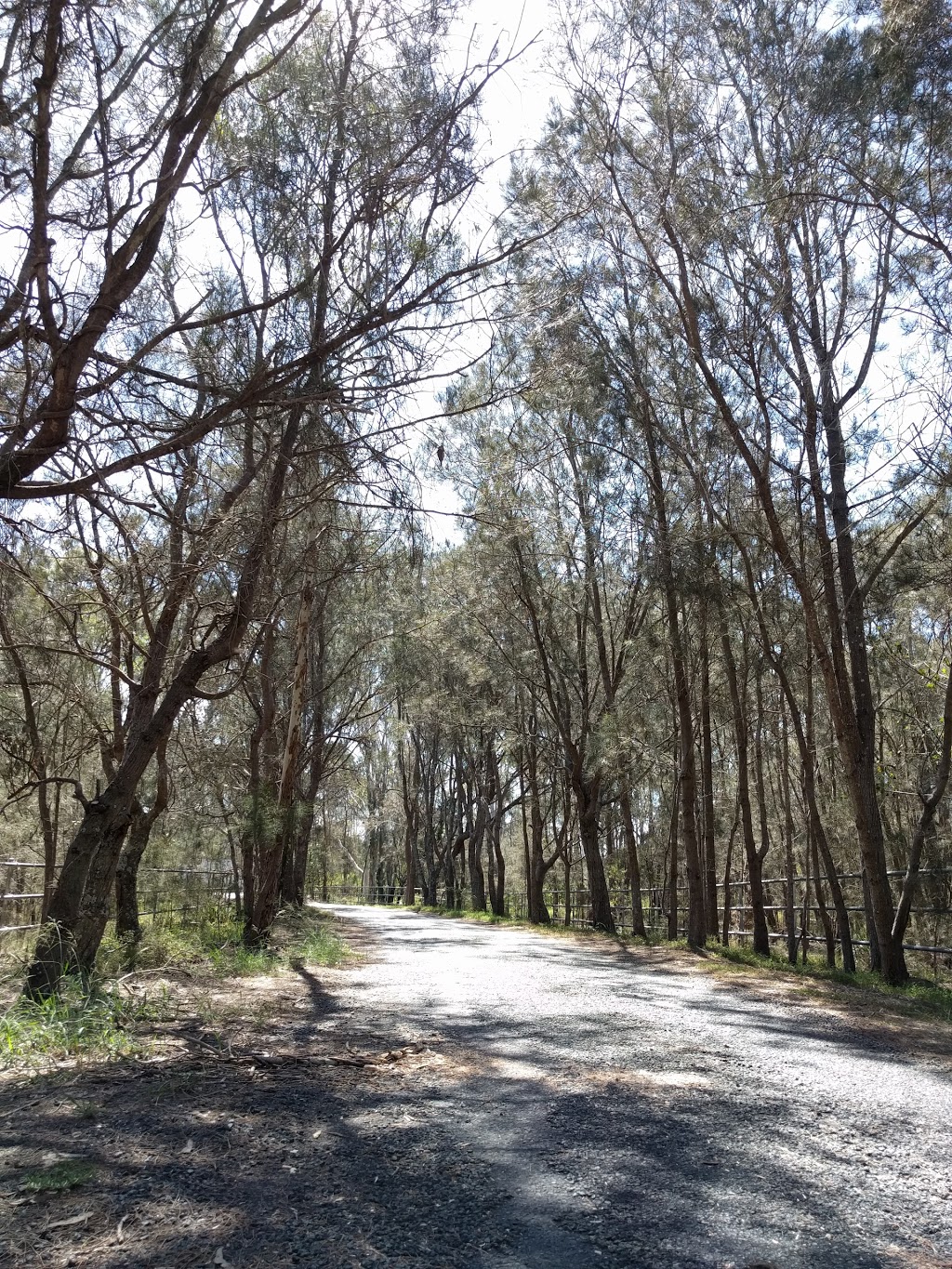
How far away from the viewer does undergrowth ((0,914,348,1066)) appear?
5156 mm

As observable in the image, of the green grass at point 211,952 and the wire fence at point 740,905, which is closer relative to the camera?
the green grass at point 211,952

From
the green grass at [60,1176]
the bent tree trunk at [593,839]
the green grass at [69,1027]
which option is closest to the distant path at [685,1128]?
the green grass at [60,1176]

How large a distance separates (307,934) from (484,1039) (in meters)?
8.43

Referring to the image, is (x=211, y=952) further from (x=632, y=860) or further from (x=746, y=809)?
(x=632, y=860)

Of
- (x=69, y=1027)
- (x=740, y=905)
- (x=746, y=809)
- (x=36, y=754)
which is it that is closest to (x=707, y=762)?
(x=746, y=809)

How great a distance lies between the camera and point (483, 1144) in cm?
374

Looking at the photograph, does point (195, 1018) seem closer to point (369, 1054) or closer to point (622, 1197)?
point (369, 1054)

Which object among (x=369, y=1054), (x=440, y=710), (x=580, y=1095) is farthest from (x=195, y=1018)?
(x=440, y=710)

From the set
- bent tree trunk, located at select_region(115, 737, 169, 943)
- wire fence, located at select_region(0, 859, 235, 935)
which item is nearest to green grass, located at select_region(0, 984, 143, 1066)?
bent tree trunk, located at select_region(115, 737, 169, 943)

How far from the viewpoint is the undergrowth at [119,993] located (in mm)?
5156

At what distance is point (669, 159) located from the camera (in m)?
10.8

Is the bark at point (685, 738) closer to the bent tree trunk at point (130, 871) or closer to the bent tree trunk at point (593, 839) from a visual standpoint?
the bent tree trunk at point (593, 839)

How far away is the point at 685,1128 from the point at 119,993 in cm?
436

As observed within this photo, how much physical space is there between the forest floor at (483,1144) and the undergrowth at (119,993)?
6.3 inches
